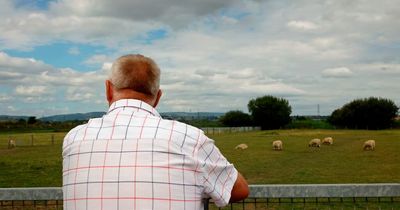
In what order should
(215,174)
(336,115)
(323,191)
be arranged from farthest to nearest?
(336,115) → (323,191) → (215,174)

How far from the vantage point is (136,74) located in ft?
8.64

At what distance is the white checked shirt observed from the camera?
2443 mm

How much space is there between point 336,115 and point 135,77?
107 metres

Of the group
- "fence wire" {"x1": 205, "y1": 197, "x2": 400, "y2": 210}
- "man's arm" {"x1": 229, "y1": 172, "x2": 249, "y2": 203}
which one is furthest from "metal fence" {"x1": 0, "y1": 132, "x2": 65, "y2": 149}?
"man's arm" {"x1": 229, "y1": 172, "x2": 249, "y2": 203}

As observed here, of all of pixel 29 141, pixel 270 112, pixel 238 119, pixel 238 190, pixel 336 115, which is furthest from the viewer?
pixel 238 119

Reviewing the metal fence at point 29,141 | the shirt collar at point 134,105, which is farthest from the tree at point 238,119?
the shirt collar at point 134,105

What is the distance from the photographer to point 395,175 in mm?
21547

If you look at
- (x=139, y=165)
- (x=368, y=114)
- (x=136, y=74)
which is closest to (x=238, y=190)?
(x=139, y=165)

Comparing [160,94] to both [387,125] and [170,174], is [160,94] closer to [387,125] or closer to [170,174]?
[170,174]

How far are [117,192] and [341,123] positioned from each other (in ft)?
346

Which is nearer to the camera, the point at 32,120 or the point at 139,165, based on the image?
the point at 139,165

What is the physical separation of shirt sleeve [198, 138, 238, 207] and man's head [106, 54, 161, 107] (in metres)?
0.42

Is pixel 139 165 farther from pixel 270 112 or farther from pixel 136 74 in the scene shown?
pixel 270 112

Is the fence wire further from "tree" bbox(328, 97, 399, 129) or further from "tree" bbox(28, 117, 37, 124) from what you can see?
"tree" bbox(28, 117, 37, 124)
